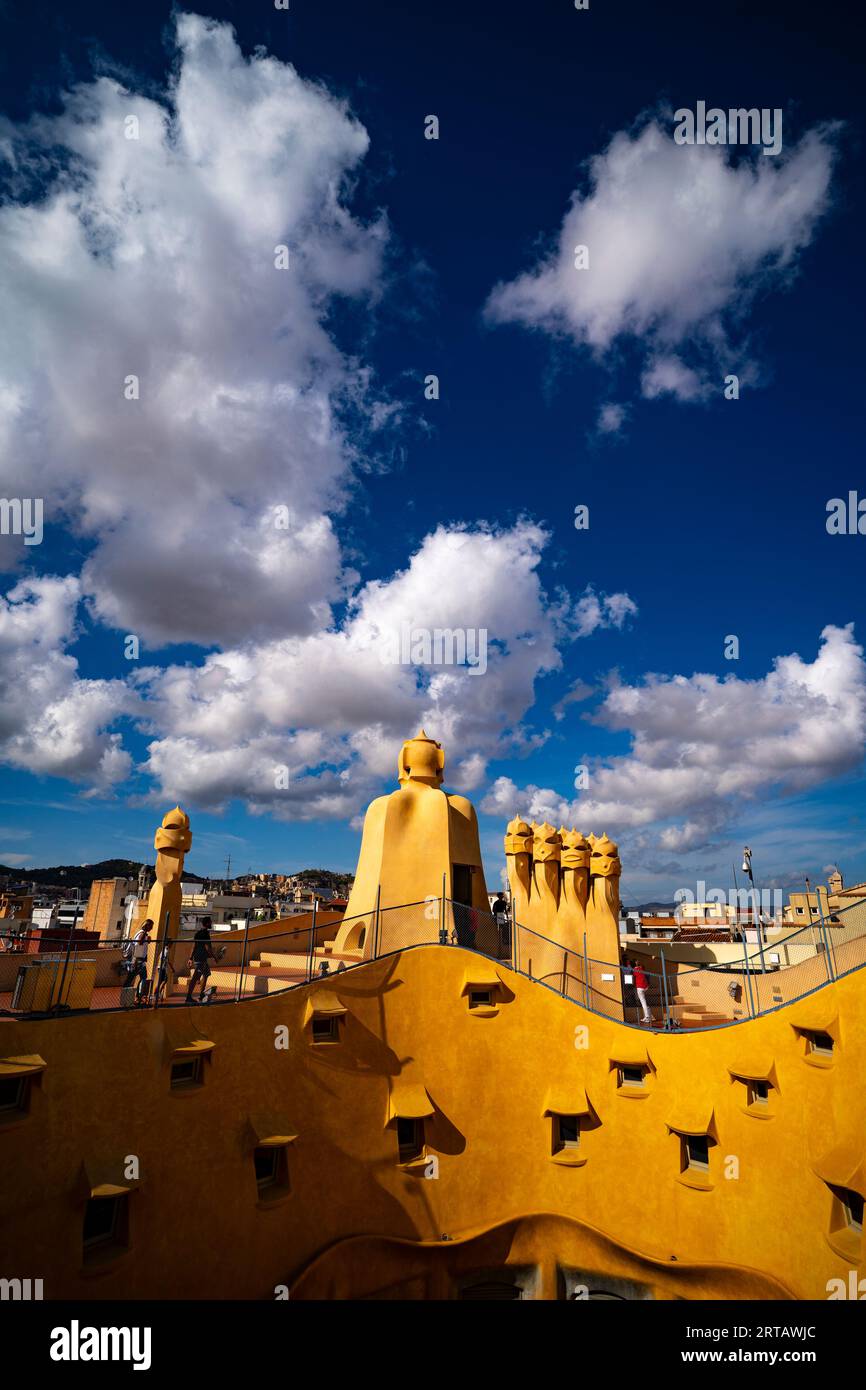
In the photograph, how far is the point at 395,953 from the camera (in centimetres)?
1736

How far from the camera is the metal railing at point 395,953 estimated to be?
12519 millimetres

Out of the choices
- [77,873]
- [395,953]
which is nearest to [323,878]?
[77,873]

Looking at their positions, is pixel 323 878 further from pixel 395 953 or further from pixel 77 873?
pixel 395 953

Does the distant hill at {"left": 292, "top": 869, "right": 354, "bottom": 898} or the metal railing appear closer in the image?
the metal railing

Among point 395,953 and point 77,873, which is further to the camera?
point 77,873

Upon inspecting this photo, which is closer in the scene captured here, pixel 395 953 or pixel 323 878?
pixel 395 953

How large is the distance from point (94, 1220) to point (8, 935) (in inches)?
210

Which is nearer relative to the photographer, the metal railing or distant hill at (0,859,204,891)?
the metal railing

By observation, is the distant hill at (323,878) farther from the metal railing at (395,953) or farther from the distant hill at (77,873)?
the metal railing at (395,953)

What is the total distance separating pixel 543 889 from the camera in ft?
88.7

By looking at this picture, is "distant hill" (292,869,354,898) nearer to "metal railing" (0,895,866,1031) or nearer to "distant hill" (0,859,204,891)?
"distant hill" (0,859,204,891)

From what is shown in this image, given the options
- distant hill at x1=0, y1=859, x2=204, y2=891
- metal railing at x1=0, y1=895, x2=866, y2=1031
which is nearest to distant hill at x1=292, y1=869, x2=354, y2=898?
distant hill at x1=0, y1=859, x2=204, y2=891

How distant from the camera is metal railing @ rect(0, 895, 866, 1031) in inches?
493
